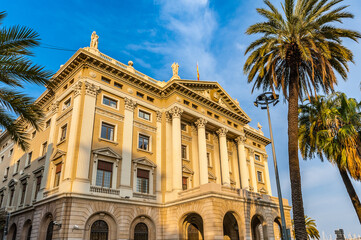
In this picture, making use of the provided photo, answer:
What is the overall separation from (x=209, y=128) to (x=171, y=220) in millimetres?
13725

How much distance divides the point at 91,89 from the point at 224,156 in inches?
701

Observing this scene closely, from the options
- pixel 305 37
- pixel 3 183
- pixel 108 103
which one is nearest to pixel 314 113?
pixel 305 37

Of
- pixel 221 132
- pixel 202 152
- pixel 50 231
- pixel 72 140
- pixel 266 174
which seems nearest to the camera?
pixel 50 231

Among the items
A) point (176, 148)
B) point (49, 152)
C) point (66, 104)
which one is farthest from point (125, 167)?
point (66, 104)

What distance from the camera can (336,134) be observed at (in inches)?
996

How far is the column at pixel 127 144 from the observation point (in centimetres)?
2628

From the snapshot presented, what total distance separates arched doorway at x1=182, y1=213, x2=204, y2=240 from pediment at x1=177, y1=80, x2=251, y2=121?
14.8m

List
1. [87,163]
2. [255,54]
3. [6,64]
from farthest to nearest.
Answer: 1. [87,163]
2. [255,54]
3. [6,64]

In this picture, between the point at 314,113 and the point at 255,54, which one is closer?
the point at 255,54

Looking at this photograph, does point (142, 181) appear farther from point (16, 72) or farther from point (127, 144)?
point (16, 72)

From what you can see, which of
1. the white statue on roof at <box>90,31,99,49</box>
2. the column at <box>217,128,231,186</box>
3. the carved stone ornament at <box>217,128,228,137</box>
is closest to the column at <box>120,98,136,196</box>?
the white statue on roof at <box>90,31,99,49</box>

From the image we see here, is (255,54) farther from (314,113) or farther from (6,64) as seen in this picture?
(6,64)

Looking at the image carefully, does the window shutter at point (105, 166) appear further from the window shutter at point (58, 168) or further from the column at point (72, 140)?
the window shutter at point (58, 168)

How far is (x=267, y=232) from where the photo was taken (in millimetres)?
28250
